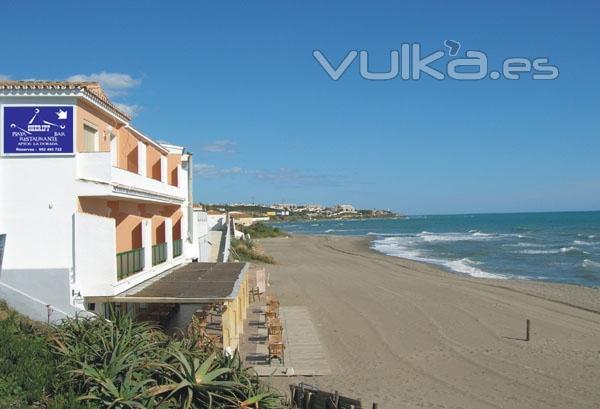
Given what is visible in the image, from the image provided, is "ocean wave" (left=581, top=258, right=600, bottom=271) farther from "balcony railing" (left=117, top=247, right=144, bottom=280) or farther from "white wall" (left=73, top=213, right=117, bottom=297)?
"white wall" (left=73, top=213, right=117, bottom=297)

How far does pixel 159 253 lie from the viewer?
1728 centimetres

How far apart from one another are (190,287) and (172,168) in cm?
787

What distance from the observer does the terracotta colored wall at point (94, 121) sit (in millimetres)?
11945


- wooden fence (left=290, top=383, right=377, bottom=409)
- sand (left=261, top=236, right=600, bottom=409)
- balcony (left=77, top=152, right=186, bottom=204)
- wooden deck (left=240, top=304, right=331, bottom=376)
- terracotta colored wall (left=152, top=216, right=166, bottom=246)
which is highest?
balcony (left=77, top=152, right=186, bottom=204)

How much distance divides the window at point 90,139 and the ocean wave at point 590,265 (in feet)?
106

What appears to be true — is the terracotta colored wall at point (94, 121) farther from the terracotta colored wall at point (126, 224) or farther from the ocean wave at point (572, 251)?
the ocean wave at point (572, 251)

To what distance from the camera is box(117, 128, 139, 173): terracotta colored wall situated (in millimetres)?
15273

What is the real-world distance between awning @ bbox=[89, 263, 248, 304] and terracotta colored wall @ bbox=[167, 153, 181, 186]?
359 cm

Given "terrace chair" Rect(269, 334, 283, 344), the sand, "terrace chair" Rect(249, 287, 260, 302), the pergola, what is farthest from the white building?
"terrace chair" Rect(249, 287, 260, 302)

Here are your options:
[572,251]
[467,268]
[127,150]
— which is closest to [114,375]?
[127,150]

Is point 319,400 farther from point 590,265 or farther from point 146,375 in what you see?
point 590,265

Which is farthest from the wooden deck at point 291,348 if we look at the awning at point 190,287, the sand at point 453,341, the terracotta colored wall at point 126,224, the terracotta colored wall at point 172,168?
the terracotta colored wall at point 172,168

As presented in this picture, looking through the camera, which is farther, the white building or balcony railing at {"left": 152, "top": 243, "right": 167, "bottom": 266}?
balcony railing at {"left": 152, "top": 243, "right": 167, "bottom": 266}

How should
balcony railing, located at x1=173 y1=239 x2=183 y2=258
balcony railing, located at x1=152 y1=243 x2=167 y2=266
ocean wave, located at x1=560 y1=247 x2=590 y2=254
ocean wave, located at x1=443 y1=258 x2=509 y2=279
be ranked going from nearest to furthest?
balcony railing, located at x1=152 y1=243 x2=167 y2=266 → balcony railing, located at x1=173 y1=239 x2=183 y2=258 → ocean wave, located at x1=443 y1=258 x2=509 y2=279 → ocean wave, located at x1=560 y1=247 x2=590 y2=254
